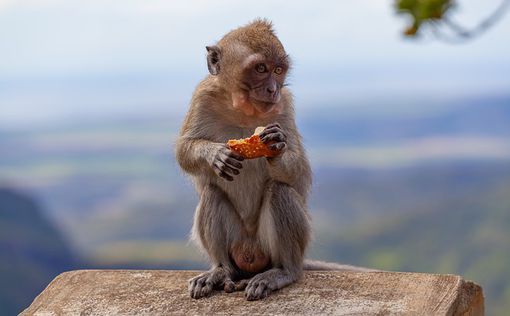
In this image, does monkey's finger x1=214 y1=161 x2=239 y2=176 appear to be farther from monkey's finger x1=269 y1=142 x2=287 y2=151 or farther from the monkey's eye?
the monkey's eye

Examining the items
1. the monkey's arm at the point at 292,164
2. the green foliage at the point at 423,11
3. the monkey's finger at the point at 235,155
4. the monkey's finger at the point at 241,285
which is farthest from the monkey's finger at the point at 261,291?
the green foliage at the point at 423,11

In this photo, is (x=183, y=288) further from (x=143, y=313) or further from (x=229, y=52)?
(x=229, y=52)

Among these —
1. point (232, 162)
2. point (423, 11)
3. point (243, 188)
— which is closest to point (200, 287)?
point (243, 188)

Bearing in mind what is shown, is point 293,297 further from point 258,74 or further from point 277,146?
point 258,74

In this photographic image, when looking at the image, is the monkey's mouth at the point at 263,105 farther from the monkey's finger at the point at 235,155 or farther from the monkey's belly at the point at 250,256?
the monkey's belly at the point at 250,256

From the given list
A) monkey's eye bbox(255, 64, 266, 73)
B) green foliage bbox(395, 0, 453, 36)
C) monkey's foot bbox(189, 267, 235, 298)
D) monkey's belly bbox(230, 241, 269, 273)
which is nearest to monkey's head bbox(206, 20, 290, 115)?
monkey's eye bbox(255, 64, 266, 73)

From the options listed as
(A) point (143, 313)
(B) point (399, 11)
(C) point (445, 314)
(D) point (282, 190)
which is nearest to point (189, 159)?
(D) point (282, 190)
